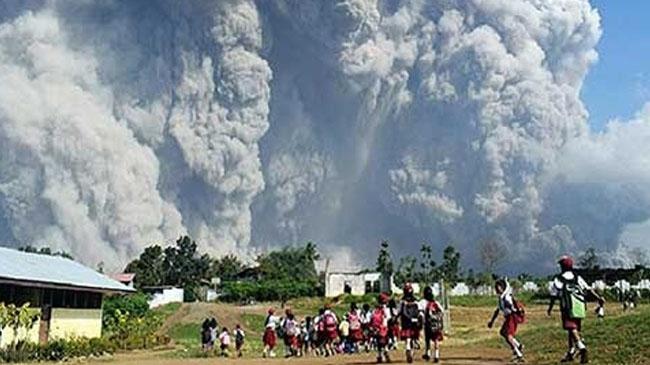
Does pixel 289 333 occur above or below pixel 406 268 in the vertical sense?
below

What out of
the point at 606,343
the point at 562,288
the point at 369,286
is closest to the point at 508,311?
the point at 562,288

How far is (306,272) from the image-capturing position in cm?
11325

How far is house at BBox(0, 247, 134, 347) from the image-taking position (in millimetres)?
31016

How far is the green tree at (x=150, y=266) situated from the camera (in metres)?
109

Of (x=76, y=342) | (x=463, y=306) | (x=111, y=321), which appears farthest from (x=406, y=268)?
(x=76, y=342)

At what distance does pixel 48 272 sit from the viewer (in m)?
34.8

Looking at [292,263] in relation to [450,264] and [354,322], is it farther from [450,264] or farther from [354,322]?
[354,322]

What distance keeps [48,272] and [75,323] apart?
2.55 m

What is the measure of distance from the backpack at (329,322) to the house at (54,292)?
1142cm

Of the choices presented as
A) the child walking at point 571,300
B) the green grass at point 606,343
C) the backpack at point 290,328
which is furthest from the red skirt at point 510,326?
the backpack at point 290,328

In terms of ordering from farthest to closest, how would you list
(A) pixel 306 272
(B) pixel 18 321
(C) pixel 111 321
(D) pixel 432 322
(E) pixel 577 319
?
(A) pixel 306 272, (C) pixel 111 321, (B) pixel 18 321, (D) pixel 432 322, (E) pixel 577 319

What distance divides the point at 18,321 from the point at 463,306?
144 feet

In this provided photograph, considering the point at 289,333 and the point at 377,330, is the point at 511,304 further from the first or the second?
the point at 289,333

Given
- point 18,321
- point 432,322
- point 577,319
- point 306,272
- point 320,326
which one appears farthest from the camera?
point 306,272
